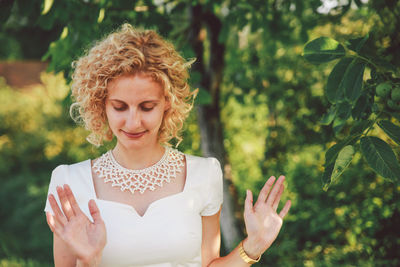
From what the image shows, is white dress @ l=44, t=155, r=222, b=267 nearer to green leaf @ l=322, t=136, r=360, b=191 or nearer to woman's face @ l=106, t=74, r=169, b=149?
woman's face @ l=106, t=74, r=169, b=149

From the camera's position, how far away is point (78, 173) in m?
1.71

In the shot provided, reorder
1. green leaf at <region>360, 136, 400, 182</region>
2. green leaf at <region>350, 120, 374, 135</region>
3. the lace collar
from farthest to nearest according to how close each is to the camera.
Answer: the lace collar, green leaf at <region>350, 120, 374, 135</region>, green leaf at <region>360, 136, 400, 182</region>

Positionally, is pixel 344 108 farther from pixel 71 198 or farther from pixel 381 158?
pixel 71 198

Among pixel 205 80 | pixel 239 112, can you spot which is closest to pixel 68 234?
pixel 205 80

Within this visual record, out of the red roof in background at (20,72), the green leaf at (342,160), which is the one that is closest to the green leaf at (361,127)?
the green leaf at (342,160)

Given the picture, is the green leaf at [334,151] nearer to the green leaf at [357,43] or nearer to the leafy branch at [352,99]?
the leafy branch at [352,99]

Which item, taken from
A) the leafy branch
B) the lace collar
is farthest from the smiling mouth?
the leafy branch

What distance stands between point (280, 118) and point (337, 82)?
3467 mm

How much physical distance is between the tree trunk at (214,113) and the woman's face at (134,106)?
203 centimetres

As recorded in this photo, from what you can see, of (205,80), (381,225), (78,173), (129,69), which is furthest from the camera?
(205,80)

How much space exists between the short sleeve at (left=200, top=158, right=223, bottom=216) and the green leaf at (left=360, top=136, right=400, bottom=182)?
0.69m

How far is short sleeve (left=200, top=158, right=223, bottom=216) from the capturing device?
1.76 metres

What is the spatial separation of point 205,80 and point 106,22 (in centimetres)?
153

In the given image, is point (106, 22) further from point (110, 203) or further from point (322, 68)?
point (322, 68)
